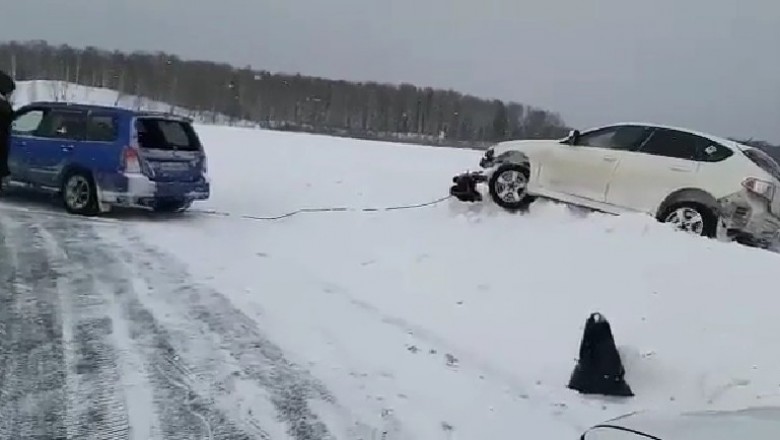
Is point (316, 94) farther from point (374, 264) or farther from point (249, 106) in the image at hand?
point (374, 264)

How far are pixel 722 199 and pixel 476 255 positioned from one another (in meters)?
3.50

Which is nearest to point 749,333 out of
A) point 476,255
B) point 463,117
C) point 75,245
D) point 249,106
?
point 476,255

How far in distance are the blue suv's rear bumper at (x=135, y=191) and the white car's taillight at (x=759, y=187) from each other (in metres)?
8.40

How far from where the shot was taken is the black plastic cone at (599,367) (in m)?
5.90

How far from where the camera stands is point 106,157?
12.4m

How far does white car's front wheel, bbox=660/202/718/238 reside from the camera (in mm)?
10539

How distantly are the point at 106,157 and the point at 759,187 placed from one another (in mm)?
9421

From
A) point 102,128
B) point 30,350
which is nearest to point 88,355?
point 30,350

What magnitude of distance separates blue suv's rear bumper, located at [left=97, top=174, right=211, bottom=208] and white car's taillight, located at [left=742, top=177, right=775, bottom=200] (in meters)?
8.40

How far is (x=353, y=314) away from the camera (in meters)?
7.59

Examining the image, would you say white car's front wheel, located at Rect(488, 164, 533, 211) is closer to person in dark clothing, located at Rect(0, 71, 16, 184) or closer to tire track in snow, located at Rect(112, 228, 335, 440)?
tire track in snow, located at Rect(112, 228, 335, 440)

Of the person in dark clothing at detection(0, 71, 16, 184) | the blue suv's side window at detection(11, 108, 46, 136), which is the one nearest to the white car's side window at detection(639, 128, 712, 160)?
the blue suv's side window at detection(11, 108, 46, 136)

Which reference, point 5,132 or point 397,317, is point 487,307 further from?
point 5,132

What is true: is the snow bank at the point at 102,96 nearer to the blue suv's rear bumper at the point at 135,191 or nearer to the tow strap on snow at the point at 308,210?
the tow strap on snow at the point at 308,210
